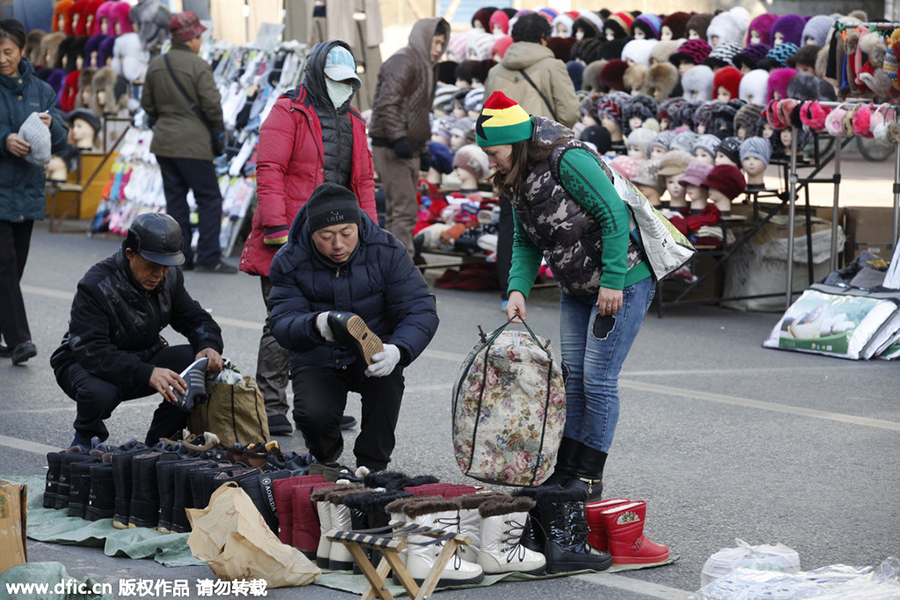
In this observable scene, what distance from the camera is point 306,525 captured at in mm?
4102

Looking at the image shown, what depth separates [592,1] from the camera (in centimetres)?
2022

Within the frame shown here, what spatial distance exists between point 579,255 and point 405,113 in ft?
17.1

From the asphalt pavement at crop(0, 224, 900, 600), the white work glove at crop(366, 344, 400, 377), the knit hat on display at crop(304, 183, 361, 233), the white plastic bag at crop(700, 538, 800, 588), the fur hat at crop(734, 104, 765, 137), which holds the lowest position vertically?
the asphalt pavement at crop(0, 224, 900, 600)

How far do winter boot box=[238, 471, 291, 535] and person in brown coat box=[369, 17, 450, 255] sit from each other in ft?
18.5

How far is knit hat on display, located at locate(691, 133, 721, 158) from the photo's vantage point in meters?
9.64

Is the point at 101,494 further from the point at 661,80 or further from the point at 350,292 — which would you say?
the point at 661,80

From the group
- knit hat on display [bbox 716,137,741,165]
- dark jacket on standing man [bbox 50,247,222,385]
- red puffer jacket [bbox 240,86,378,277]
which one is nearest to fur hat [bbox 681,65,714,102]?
knit hat on display [bbox 716,137,741,165]

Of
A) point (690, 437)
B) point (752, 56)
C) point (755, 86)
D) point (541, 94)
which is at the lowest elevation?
point (690, 437)

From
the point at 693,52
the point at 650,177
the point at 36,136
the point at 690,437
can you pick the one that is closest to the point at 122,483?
the point at 690,437

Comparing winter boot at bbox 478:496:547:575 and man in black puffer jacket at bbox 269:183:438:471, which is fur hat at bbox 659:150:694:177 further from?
winter boot at bbox 478:496:547:575

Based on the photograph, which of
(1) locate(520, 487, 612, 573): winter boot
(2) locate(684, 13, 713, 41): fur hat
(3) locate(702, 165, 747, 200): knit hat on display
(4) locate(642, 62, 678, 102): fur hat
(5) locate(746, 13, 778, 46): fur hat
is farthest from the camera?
(2) locate(684, 13, 713, 41): fur hat

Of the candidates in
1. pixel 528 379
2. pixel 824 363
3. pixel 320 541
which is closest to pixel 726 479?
pixel 528 379

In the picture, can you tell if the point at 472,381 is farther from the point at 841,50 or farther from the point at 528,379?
the point at 841,50

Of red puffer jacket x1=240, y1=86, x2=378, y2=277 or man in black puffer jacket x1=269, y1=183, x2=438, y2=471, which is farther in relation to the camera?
red puffer jacket x1=240, y1=86, x2=378, y2=277
